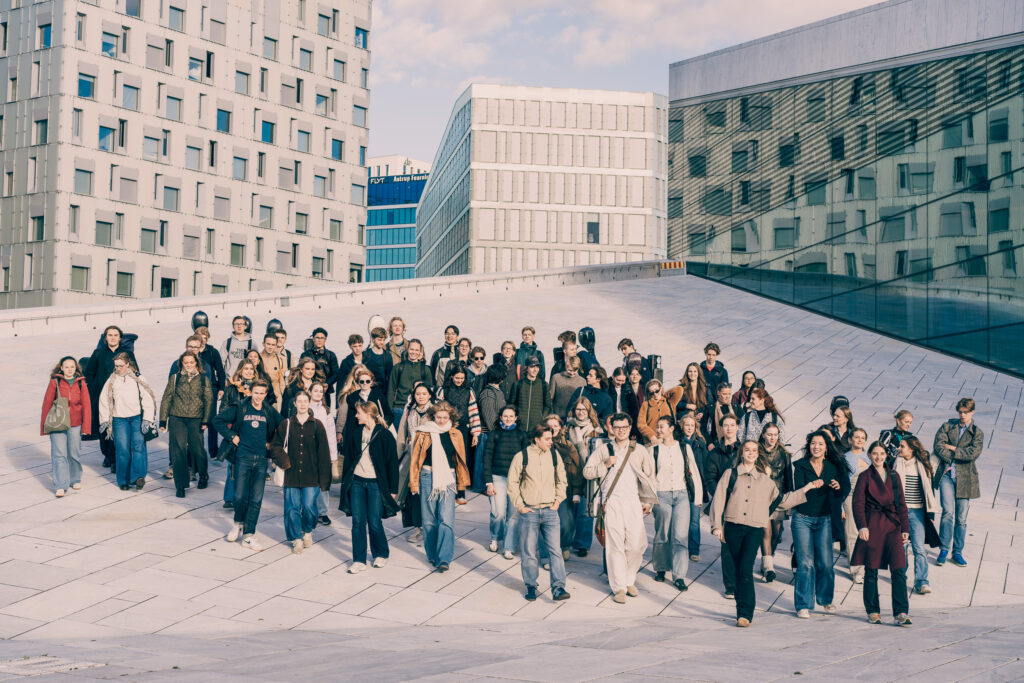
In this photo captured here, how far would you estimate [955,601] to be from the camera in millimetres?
10094

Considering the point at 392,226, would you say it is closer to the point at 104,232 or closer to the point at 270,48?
the point at 270,48

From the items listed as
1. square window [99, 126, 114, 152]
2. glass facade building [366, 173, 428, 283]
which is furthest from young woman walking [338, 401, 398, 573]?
→ glass facade building [366, 173, 428, 283]

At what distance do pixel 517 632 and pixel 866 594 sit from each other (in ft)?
10.1

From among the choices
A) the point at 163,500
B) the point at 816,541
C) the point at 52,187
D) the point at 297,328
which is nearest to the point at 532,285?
the point at 297,328

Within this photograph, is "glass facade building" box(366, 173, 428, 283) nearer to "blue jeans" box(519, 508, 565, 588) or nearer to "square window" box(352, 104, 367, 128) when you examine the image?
"square window" box(352, 104, 367, 128)

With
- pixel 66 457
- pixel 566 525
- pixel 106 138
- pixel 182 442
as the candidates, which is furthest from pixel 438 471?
pixel 106 138

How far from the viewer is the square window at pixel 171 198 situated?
58.5 meters

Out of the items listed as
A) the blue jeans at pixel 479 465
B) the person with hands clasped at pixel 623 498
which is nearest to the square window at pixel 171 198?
the blue jeans at pixel 479 465

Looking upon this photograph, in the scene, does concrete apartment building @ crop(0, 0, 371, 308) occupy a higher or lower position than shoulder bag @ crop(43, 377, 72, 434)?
higher

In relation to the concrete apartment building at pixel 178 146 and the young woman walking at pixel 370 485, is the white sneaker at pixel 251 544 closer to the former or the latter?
the young woman walking at pixel 370 485

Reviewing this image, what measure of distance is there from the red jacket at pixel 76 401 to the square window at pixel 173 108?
4995 centimetres

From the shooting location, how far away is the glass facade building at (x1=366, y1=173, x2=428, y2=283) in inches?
5231

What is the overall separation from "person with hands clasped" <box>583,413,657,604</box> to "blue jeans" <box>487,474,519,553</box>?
3.01 feet

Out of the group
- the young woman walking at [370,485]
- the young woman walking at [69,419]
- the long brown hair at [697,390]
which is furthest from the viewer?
the long brown hair at [697,390]
